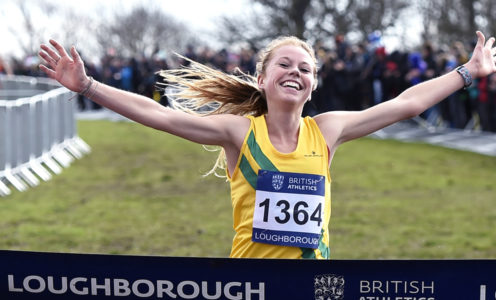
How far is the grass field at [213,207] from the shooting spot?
28.9ft

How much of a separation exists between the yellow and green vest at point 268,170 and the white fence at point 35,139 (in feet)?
27.0

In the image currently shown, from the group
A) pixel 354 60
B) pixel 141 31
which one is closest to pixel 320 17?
pixel 354 60

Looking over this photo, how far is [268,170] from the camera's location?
3898mm

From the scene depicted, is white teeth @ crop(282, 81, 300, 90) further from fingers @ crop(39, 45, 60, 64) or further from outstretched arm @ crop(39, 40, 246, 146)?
fingers @ crop(39, 45, 60, 64)

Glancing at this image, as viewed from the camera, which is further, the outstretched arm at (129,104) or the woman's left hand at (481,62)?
the woman's left hand at (481,62)

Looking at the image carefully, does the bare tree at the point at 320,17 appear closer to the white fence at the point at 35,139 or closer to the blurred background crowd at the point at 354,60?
the blurred background crowd at the point at 354,60

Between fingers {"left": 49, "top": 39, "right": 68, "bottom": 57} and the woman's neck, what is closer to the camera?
fingers {"left": 49, "top": 39, "right": 68, "bottom": 57}

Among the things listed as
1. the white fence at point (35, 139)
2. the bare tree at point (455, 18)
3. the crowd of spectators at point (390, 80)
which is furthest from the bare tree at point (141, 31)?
the white fence at point (35, 139)

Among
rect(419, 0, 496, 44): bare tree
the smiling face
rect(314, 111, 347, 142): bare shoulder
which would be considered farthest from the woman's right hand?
rect(419, 0, 496, 44): bare tree

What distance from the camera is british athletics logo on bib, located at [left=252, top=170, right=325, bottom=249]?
12.8ft

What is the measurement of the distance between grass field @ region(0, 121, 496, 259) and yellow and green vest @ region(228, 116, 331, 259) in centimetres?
440

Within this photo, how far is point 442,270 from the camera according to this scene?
310cm

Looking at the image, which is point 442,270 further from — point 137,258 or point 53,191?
point 53,191

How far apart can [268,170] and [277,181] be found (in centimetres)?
7
